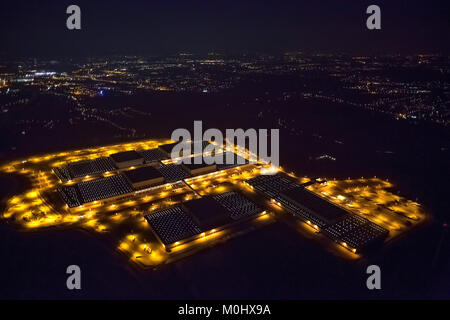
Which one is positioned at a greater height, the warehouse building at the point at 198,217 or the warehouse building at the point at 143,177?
the warehouse building at the point at 143,177

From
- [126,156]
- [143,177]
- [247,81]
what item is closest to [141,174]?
[143,177]

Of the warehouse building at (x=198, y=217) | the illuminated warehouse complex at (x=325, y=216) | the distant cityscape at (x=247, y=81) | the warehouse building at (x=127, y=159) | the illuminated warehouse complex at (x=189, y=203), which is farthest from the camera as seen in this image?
the distant cityscape at (x=247, y=81)

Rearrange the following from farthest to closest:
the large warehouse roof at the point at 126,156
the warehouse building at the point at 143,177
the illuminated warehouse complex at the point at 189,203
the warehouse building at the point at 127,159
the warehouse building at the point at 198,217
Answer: the large warehouse roof at the point at 126,156
the warehouse building at the point at 127,159
the warehouse building at the point at 143,177
the illuminated warehouse complex at the point at 189,203
the warehouse building at the point at 198,217

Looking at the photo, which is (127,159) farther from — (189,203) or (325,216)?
(325,216)

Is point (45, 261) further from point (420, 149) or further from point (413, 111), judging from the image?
point (413, 111)

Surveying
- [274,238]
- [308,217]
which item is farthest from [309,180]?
[274,238]

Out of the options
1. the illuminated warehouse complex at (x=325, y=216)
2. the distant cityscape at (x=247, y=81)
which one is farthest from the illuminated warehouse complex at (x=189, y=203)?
the distant cityscape at (x=247, y=81)

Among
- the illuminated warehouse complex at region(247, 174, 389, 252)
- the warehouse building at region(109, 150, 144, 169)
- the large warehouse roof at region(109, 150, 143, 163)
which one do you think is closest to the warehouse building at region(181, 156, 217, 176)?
the illuminated warehouse complex at region(247, 174, 389, 252)

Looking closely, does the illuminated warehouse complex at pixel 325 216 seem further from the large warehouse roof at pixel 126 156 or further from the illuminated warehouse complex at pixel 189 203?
the large warehouse roof at pixel 126 156
